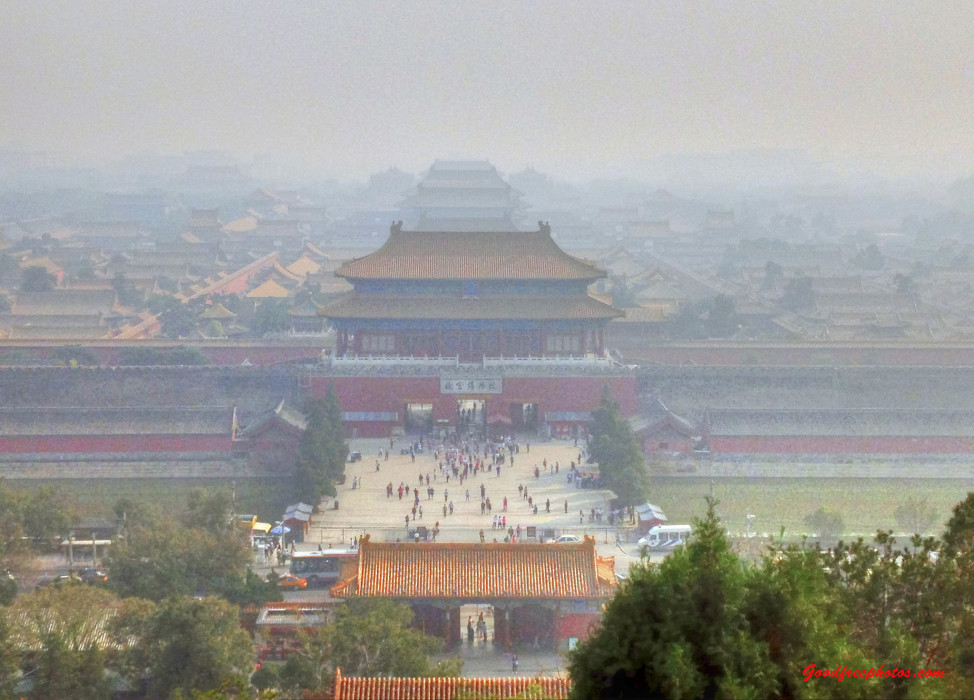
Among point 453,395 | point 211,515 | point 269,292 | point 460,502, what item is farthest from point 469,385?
point 269,292

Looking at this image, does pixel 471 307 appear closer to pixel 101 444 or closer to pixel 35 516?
pixel 101 444

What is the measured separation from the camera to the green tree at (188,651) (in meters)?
15.1

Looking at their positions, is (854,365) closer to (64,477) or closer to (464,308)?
(464,308)

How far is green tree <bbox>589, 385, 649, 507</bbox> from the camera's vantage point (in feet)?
83.6

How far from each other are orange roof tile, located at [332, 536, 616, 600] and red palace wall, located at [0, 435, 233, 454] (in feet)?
41.1

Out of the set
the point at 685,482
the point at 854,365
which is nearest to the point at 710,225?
the point at 854,365

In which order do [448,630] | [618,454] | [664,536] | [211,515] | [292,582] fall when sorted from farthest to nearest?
[618,454] < [664,536] < [211,515] < [292,582] < [448,630]

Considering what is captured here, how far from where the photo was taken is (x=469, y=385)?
105ft

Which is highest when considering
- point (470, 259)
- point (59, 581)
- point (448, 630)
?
point (470, 259)

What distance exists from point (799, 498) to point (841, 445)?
3.11m

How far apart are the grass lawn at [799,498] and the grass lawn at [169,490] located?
26.5 ft

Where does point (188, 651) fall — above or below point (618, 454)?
below

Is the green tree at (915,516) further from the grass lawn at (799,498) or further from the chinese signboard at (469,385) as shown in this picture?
the chinese signboard at (469,385)

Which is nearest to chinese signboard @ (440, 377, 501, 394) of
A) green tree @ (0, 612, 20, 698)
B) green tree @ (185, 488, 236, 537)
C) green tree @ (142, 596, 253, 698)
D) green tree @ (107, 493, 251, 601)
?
green tree @ (185, 488, 236, 537)
